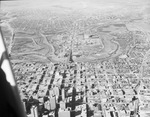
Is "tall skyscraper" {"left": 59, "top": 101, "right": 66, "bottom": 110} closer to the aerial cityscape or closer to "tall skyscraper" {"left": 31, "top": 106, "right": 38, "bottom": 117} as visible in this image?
the aerial cityscape

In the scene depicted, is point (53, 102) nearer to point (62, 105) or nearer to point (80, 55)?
point (62, 105)

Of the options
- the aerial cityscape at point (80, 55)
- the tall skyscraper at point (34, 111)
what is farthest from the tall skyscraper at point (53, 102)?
the tall skyscraper at point (34, 111)

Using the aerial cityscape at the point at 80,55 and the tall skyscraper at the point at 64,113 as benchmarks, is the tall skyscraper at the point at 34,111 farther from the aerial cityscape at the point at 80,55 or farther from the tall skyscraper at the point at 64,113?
the tall skyscraper at the point at 64,113

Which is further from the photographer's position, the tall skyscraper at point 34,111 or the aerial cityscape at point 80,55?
the aerial cityscape at point 80,55

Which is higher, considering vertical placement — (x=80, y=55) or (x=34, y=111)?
(x=34, y=111)

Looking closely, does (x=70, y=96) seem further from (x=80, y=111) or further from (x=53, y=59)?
(x=53, y=59)

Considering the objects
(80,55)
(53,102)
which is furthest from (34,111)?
(80,55)

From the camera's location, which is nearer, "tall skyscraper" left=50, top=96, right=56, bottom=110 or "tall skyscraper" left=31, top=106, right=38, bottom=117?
"tall skyscraper" left=31, top=106, right=38, bottom=117

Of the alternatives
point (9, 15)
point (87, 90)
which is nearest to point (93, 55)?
point (87, 90)

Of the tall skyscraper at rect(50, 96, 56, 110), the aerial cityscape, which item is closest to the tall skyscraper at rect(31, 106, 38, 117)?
the aerial cityscape
